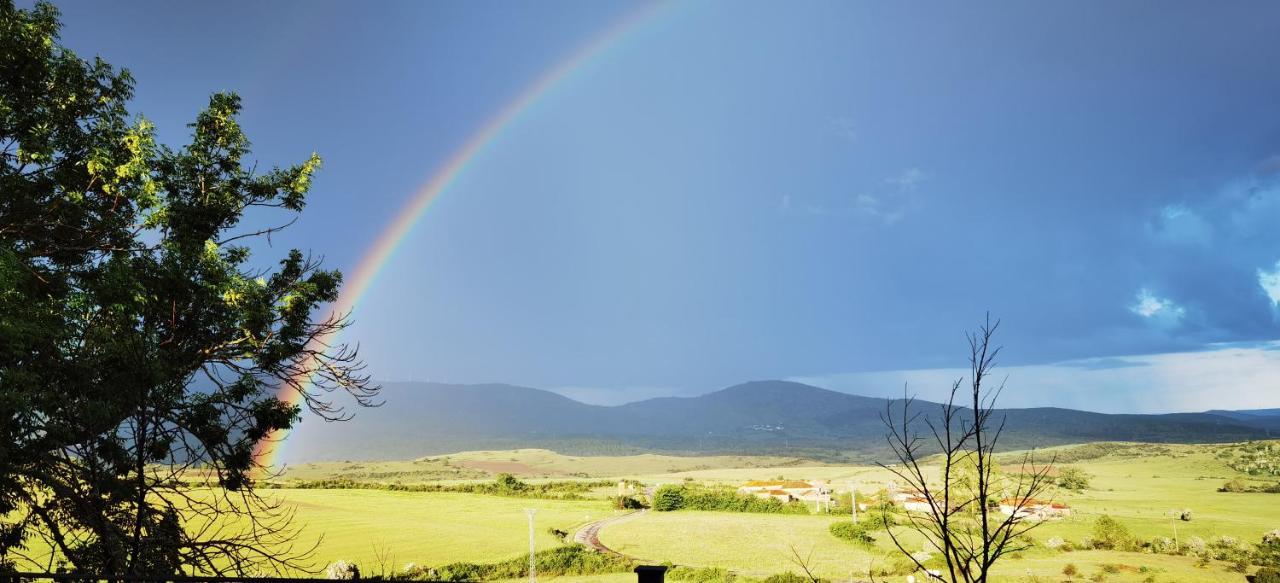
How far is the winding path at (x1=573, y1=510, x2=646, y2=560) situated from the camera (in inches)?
1869

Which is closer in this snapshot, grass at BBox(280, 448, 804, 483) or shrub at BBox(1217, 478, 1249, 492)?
shrub at BBox(1217, 478, 1249, 492)

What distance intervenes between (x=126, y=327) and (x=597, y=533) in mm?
54904

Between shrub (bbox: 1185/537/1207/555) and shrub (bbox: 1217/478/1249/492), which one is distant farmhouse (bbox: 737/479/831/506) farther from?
shrub (bbox: 1217/478/1249/492)

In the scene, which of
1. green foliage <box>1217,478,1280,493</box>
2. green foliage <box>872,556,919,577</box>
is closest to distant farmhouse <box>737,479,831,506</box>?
green foliage <box>872,556,919,577</box>

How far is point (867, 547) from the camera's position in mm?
50844

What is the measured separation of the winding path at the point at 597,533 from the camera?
1869 inches

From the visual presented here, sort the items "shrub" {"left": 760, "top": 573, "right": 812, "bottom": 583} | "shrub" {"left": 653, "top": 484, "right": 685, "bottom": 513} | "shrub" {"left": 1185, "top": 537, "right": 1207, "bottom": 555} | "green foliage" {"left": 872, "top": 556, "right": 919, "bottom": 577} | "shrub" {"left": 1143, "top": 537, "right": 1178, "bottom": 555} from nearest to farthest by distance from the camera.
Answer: "shrub" {"left": 760, "top": 573, "right": 812, "bottom": 583} → "green foliage" {"left": 872, "top": 556, "right": 919, "bottom": 577} → "shrub" {"left": 1185, "top": 537, "right": 1207, "bottom": 555} → "shrub" {"left": 1143, "top": 537, "right": 1178, "bottom": 555} → "shrub" {"left": 653, "top": 484, "right": 685, "bottom": 513}

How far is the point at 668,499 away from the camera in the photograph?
75.1 meters

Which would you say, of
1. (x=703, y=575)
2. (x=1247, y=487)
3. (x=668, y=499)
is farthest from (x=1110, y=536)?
(x=1247, y=487)

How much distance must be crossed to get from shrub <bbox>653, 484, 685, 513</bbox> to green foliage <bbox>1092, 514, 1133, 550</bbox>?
1576 inches

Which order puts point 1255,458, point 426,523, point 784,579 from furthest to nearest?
1. point 1255,458
2. point 426,523
3. point 784,579

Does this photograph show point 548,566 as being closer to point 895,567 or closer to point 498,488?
point 895,567

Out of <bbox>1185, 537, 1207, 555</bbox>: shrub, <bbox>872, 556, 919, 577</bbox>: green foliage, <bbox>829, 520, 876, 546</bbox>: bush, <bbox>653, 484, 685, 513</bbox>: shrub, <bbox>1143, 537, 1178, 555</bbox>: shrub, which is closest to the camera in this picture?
<bbox>872, 556, 919, 577</bbox>: green foliage

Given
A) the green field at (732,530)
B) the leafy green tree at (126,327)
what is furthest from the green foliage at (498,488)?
the leafy green tree at (126,327)
